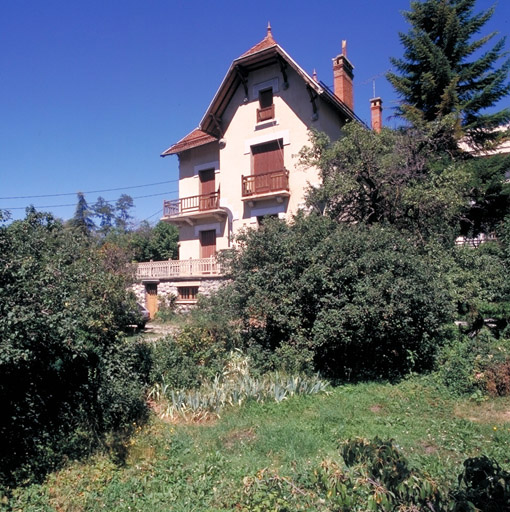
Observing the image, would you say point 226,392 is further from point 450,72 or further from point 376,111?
point 376,111

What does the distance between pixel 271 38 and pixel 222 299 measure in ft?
49.5

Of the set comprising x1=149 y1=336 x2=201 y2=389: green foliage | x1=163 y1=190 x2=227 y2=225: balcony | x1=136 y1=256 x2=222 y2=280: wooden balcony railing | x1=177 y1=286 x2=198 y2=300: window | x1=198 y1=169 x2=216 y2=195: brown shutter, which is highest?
x1=198 y1=169 x2=216 y2=195: brown shutter

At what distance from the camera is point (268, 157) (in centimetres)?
1980

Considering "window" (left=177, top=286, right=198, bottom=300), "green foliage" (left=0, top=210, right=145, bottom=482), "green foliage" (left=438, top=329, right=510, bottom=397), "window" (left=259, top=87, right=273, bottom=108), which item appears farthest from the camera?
"window" (left=177, top=286, right=198, bottom=300)

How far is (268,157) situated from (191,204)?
5.19 m

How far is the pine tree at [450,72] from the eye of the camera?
49.2 feet

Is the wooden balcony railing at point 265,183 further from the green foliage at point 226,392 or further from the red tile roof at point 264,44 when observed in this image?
the green foliage at point 226,392

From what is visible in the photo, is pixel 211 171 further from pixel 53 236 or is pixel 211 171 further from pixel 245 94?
pixel 53 236

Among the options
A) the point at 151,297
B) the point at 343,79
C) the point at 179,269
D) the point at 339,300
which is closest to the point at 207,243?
the point at 179,269

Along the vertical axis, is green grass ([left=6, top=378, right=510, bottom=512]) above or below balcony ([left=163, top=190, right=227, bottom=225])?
below

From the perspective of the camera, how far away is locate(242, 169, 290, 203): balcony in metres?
18.7

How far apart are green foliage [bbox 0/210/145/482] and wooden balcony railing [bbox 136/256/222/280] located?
1244 cm

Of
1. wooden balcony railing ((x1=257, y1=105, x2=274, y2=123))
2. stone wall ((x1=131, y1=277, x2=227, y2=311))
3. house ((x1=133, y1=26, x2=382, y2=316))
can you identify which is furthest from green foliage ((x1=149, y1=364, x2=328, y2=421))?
wooden balcony railing ((x1=257, y1=105, x2=274, y2=123))

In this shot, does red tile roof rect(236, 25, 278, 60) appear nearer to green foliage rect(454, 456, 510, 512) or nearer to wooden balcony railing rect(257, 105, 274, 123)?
wooden balcony railing rect(257, 105, 274, 123)
